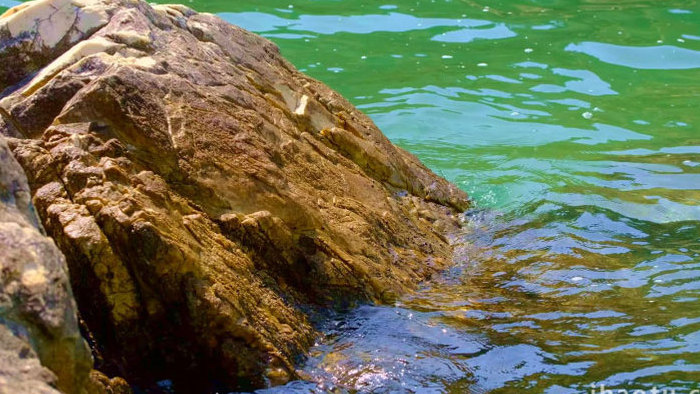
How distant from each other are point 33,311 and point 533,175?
18.5ft

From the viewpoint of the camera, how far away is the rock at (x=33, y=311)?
214cm

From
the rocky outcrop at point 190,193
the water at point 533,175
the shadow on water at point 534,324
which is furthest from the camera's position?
the water at point 533,175

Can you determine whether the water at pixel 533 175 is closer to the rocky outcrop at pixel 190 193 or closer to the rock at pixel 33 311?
the rocky outcrop at pixel 190 193

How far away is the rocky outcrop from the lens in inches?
134

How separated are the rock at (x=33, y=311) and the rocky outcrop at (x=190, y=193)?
0.83 m

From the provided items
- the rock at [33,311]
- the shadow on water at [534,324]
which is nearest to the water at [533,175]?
the shadow on water at [534,324]

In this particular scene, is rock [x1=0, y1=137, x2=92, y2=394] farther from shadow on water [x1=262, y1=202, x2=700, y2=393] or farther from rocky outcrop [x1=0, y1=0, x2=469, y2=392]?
shadow on water [x1=262, y1=202, x2=700, y2=393]

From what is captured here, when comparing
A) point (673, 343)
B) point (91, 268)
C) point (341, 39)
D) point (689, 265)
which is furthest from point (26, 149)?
point (341, 39)

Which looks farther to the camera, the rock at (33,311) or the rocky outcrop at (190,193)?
the rocky outcrop at (190,193)

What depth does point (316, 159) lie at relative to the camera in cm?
480

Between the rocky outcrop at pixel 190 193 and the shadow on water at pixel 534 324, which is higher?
the rocky outcrop at pixel 190 193

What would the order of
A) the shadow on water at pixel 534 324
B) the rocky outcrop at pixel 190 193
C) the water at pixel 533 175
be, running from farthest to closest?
the water at pixel 533 175
the shadow on water at pixel 534 324
the rocky outcrop at pixel 190 193

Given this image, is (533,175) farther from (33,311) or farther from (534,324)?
(33,311)

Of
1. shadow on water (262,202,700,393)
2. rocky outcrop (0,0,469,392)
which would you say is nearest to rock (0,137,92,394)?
rocky outcrop (0,0,469,392)
